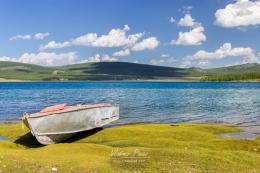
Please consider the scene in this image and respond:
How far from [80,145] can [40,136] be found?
548 cm

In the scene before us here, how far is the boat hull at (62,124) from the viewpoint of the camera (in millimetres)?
30062

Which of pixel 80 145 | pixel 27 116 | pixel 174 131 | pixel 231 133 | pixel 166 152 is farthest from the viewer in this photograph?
pixel 231 133

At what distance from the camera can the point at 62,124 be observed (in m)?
32.6

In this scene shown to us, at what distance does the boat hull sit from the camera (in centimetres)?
3006

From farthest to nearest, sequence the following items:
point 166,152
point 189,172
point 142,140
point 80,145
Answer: point 142,140, point 80,145, point 166,152, point 189,172

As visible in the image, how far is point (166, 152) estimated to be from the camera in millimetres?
22938

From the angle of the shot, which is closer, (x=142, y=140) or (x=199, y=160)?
(x=199, y=160)

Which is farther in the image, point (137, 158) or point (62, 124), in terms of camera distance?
point (62, 124)

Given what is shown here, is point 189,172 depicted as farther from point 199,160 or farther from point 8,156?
point 8,156

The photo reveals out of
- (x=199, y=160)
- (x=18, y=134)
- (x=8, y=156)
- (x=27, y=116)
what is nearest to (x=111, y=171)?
(x=199, y=160)

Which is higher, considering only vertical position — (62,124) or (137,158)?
(62,124)

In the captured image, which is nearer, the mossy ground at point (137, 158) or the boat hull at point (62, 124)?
the mossy ground at point (137, 158)

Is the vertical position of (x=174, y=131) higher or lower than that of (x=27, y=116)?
lower

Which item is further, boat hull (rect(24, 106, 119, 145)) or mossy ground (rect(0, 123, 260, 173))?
boat hull (rect(24, 106, 119, 145))
